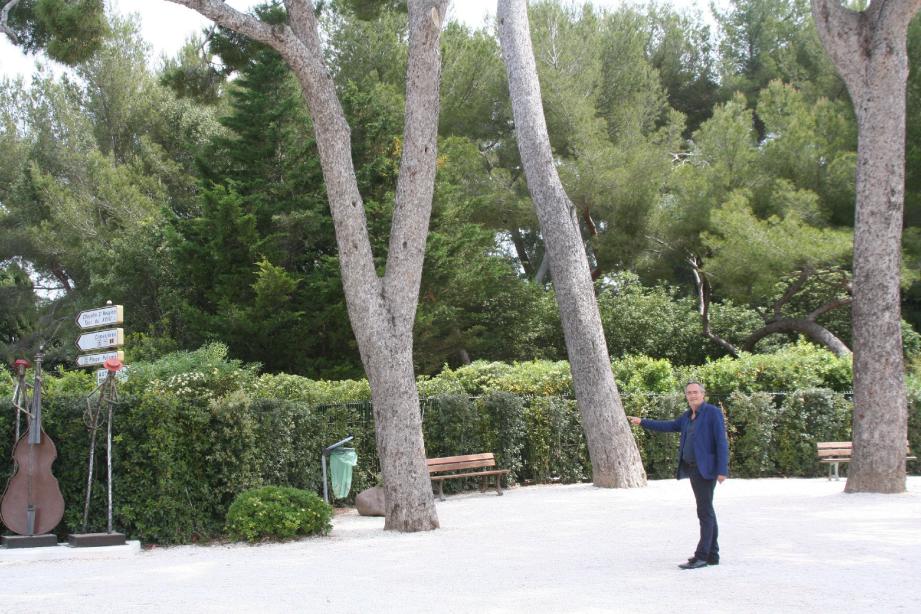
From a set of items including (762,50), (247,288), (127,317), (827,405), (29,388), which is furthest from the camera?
(762,50)

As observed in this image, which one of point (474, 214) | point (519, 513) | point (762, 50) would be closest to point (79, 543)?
point (519, 513)

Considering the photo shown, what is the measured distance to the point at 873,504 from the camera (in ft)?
37.7

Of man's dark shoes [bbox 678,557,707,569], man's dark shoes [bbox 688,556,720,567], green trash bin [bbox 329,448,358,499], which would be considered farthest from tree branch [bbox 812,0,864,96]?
green trash bin [bbox 329,448,358,499]

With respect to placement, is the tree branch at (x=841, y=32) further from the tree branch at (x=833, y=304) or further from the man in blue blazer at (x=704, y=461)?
the tree branch at (x=833, y=304)

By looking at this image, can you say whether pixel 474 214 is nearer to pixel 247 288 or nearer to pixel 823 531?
pixel 247 288

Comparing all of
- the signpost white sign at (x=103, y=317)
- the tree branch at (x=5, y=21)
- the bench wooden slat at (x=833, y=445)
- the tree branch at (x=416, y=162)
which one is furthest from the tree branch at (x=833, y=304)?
the tree branch at (x=5, y=21)

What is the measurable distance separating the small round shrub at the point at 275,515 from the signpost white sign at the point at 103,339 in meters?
2.19

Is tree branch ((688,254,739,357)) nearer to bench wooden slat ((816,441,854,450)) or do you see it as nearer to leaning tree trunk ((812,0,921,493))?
bench wooden slat ((816,441,854,450))

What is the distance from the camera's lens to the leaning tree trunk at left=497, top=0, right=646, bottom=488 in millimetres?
14375

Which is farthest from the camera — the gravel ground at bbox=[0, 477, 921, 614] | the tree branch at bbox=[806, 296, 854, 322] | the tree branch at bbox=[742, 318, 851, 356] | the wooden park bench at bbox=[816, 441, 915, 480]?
the tree branch at bbox=[742, 318, 851, 356]

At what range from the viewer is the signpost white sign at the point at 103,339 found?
10352 mm

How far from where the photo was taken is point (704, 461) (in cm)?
734

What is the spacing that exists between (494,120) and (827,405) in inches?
625

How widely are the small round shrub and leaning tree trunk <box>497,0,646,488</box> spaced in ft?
17.4
